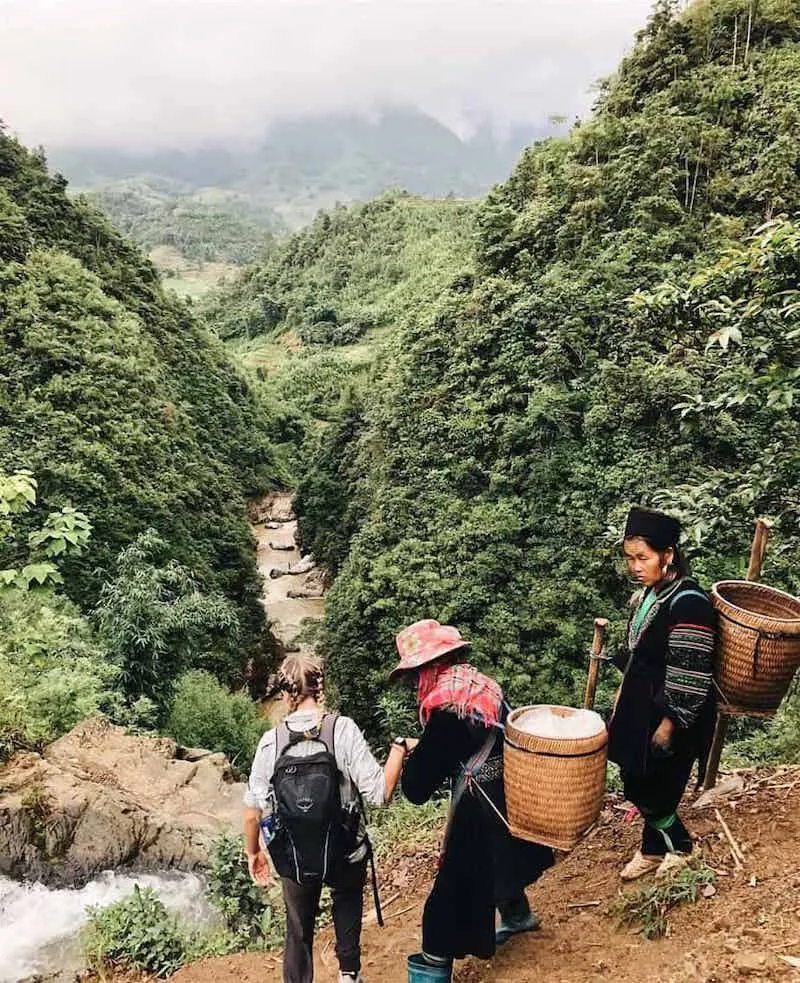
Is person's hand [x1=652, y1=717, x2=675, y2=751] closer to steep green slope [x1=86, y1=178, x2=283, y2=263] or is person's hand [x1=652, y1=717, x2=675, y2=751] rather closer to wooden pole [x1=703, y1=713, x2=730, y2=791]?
wooden pole [x1=703, y1=713, x2=730, y2=791]

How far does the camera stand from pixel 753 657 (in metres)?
2.88

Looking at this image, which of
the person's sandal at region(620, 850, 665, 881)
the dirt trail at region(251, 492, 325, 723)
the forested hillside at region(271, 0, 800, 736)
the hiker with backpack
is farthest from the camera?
the dirt trail at region(251, 492, 325, 723)

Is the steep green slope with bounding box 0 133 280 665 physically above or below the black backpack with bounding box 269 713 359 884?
above

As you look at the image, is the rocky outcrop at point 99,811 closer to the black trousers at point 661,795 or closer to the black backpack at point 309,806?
the black backpack at point 309,806

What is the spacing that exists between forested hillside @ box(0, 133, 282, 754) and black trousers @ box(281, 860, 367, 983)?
81.6 inches

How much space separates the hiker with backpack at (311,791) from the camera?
2.76 meters

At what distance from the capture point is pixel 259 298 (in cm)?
6044

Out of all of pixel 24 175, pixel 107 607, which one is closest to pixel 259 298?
pixel 24 175

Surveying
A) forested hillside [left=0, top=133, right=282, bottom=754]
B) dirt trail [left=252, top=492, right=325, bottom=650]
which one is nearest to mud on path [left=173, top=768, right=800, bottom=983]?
forested hillside [left=0, top=133, right=282, bottom=754]

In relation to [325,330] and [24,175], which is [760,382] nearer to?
[24,175]

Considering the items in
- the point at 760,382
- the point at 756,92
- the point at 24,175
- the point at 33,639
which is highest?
the point at 24,175

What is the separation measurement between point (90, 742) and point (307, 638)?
13199 mm

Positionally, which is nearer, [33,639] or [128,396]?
[33,639]

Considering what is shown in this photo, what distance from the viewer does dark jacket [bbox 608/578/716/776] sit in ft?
9.20
